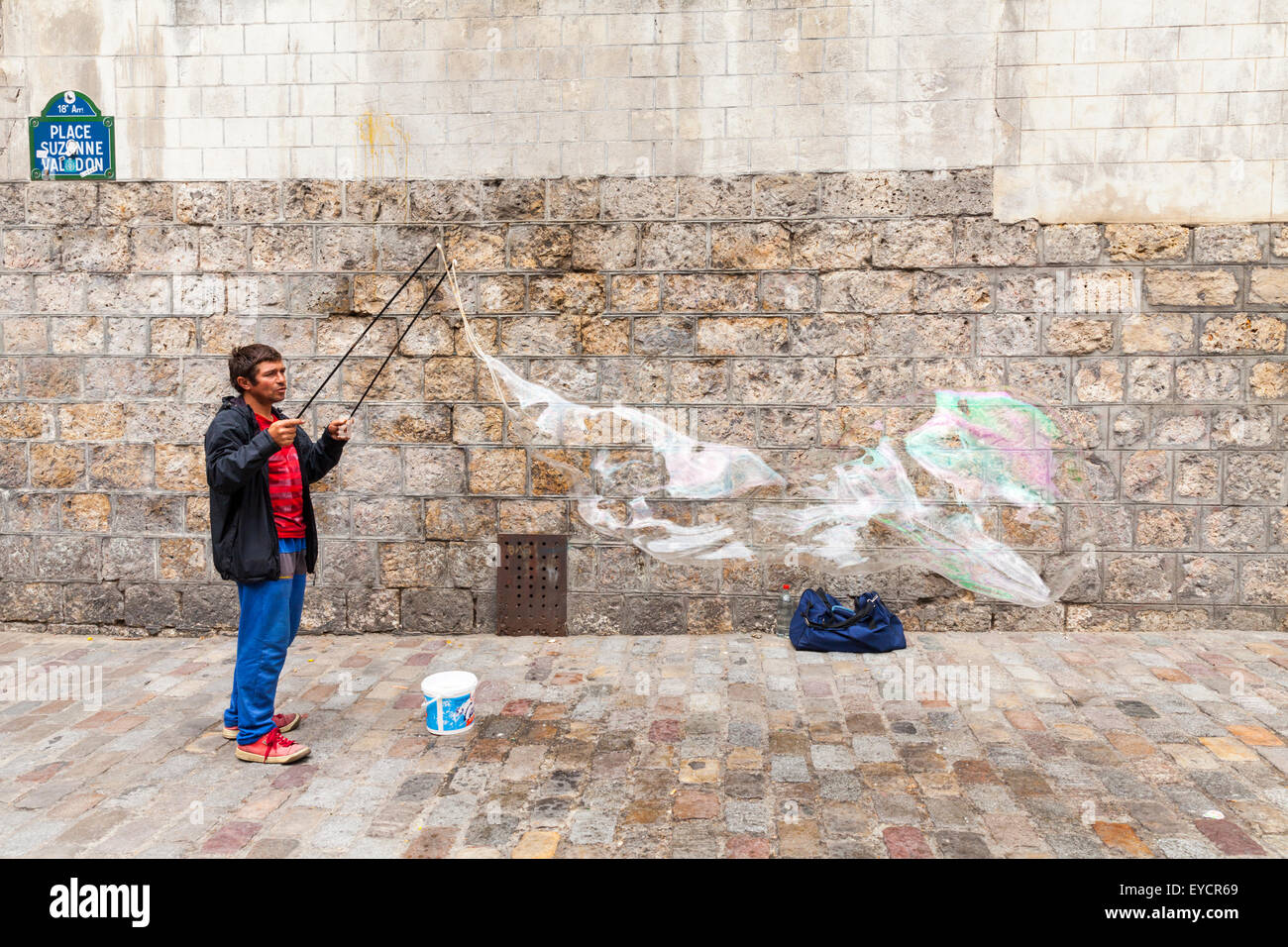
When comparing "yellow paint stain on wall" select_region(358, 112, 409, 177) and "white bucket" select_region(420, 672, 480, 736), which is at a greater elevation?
"yellow paint stain on wall" select_region(358, 112, 409, 177)

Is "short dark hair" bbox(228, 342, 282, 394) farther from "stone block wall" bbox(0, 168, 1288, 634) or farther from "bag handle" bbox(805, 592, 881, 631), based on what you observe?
"bag handle" bbox(805, 592, 881, 631)

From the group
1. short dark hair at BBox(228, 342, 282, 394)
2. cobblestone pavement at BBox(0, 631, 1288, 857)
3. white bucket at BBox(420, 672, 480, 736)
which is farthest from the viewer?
white bucket at BBox(420, 672, 480, 736)

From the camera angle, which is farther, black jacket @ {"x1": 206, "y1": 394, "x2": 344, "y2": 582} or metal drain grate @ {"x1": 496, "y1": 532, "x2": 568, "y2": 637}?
metal drain grate @ {"x1": 496, "y1": 532, "x2": 568, "y2": 637}

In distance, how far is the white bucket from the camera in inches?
175

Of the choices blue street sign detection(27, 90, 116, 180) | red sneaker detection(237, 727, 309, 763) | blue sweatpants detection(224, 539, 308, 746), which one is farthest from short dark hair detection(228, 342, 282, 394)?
blue street sign detection(27, 90, 116, 180)

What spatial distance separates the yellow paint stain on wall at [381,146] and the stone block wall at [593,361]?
5.2 inches

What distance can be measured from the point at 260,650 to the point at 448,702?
880 millimetres

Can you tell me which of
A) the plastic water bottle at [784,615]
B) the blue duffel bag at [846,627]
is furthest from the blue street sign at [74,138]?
the blue duffel bag at [846,627]

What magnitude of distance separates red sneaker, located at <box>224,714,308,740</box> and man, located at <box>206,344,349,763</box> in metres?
0.15

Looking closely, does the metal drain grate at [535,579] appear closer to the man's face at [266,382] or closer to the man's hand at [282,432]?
the man's face at [266,382]

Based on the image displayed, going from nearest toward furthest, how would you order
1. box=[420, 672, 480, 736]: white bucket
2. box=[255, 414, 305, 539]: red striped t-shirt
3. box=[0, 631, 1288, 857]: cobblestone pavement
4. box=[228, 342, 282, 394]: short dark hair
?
box=[0, 631, 1288, 857]: cobblestone pavement < box=[228, 342, 282, 394]: short dark hair < box=[255, 414, 305, 539]: red striped t-shirt < box=[420, 672, 480, 736]: white bucket

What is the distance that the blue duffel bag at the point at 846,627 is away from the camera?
5629 millimetres

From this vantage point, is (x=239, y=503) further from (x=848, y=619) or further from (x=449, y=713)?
(x=848, y=619)

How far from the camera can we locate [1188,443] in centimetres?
586
